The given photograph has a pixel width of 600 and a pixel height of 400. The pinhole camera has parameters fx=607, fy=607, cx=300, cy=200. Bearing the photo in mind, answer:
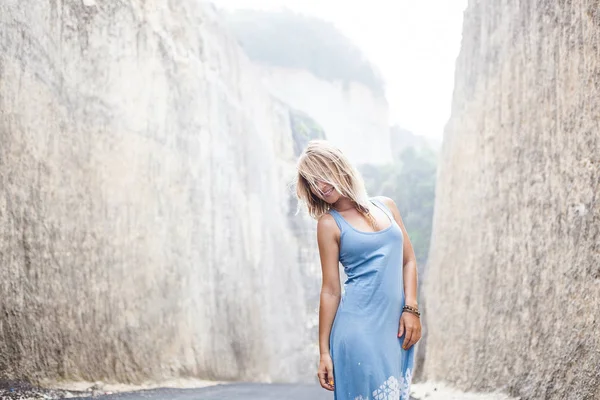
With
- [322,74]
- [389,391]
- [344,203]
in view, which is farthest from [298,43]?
[389,391]

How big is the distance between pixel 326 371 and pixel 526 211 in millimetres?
6412

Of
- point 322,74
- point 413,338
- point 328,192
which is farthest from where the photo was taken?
point 322,74

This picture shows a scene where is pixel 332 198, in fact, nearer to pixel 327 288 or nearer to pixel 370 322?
pixel 327 288

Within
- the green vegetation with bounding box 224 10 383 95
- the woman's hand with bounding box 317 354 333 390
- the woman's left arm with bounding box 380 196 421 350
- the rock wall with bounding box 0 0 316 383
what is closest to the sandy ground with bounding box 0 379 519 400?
the rock wall with bounding box 0 0 316 383

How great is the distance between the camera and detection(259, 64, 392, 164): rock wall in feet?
173

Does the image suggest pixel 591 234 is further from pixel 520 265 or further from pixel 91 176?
pixel 91 176

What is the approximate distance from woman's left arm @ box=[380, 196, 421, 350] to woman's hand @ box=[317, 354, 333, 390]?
0.99 feet

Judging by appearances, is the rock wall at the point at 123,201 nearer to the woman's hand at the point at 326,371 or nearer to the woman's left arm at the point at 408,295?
the woman's hand at the point at 326,371

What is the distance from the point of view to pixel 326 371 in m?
2.41

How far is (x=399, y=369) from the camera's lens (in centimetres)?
232

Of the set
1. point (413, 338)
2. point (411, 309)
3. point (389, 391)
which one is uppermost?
point (411, 309)

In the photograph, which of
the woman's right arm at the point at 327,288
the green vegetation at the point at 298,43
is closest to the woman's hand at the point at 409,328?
the woman's right arm at the point at 327,288

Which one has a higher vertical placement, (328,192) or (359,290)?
(328,192)

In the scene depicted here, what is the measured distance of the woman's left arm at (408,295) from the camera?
2.36 meters
